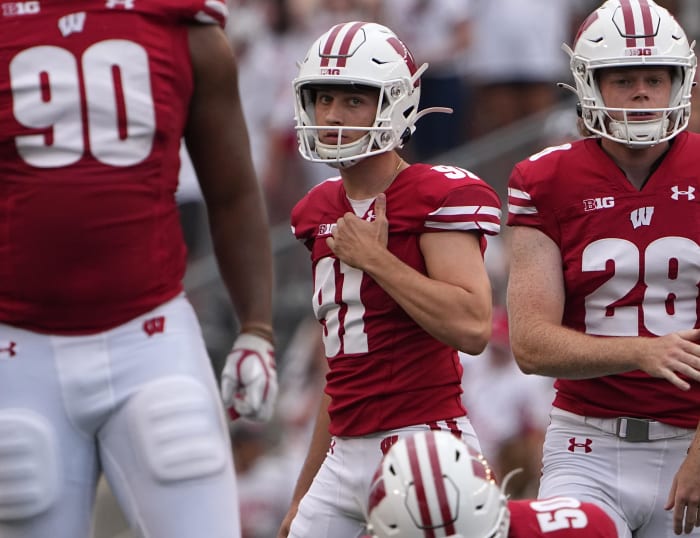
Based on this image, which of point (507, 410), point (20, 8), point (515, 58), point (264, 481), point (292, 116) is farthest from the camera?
point (292, 116)

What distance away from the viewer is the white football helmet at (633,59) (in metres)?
4.23

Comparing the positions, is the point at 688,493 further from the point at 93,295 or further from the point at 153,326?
the point at 93,295

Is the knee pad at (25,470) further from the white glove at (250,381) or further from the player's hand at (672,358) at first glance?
the player's hand at (672,358)

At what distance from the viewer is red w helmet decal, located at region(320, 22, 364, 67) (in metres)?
4.20

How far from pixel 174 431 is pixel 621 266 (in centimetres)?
135

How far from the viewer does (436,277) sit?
4031mm

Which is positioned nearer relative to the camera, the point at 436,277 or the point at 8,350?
the point at 8,350

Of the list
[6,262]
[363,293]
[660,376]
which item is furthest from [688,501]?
[6,262]

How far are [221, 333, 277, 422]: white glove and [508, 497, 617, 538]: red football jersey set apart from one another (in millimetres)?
660

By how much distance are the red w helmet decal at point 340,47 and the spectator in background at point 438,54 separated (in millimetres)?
4791

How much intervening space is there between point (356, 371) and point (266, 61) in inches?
230

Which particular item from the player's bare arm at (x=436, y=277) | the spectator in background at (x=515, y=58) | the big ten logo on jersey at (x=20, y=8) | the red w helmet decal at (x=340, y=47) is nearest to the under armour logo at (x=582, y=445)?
the player's bare arm at (x=436, y=277)

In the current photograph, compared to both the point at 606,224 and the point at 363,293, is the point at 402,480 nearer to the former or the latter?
the point at 363,293

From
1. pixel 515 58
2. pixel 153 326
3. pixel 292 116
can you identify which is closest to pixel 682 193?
pixel 153 326
